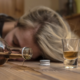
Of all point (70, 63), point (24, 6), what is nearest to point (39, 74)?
point (70, 63)

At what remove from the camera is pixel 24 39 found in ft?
→ 3.42

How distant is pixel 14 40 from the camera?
1080mm

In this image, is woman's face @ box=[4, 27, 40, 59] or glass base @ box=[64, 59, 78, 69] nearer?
glass base @ box=[64, 59, 78, 69]

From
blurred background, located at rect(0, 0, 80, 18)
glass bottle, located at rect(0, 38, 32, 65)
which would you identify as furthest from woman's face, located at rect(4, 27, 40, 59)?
blurred background, located at rect(0, 0, 80, 18)

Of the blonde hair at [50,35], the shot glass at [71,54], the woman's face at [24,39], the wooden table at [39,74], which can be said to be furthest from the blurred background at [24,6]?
the wooden table at [39,74]

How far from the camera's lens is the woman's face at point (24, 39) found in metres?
1.03

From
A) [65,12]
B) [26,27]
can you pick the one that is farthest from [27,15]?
[65,12]

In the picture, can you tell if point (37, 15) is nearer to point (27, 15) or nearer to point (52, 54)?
point (27, 15)

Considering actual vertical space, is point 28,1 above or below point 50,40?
above

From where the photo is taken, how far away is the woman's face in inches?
40.6

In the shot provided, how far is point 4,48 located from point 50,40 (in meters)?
0.39

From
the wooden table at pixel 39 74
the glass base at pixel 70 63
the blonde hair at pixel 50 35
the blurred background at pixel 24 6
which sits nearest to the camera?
the wooden table at pixel 39 74

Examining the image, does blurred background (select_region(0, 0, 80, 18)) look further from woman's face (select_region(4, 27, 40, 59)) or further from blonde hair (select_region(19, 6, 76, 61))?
woman's face (select_region(4, 27, 40, 59))

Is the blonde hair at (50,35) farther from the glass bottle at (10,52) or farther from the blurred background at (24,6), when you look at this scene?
the blurred background at (24,6)
